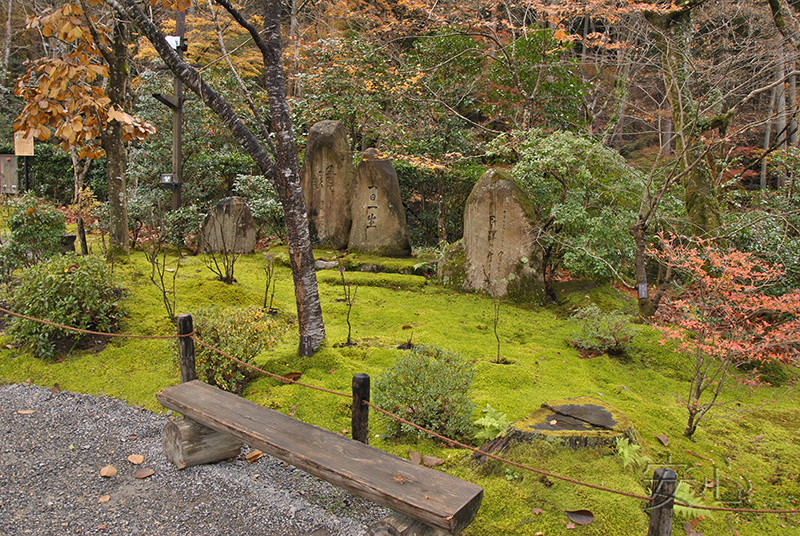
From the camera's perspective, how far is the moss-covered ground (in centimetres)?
312

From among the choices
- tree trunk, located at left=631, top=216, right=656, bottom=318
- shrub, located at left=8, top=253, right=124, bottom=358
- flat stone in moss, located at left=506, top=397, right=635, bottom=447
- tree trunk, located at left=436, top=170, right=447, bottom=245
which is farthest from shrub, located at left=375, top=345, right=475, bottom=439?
tree trunk, located at left=436, top=170, right=447, bottom=245

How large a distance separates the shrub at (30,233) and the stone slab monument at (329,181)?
5.07m

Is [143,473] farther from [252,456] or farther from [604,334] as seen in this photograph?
[604,334]

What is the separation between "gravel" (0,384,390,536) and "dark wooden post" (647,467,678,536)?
Result: 5.51 ft

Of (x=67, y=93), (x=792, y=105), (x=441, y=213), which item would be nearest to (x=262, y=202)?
(x=441, y=213)

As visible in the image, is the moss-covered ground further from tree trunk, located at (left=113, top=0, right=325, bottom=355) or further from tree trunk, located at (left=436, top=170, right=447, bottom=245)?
tree trunk, located at (left=436, top=170, right=447, bottom=245)

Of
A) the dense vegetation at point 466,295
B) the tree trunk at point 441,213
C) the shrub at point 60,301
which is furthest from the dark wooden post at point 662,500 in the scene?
the tree trunk at point 441,213

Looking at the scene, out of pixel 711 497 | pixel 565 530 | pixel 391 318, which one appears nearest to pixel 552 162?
pixel 391 318

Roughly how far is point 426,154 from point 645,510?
9098mm

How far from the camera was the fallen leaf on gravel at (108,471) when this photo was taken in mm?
3535

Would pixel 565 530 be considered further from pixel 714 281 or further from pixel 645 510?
pixel 714 281

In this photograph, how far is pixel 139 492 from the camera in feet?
11.1

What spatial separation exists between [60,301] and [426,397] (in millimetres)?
4217

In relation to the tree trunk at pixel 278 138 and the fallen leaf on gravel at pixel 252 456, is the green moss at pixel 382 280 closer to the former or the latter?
the tree trunk at pixel 278 138
